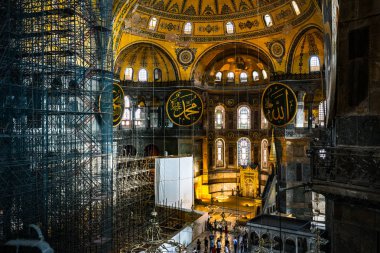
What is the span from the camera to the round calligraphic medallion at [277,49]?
18.6 meters

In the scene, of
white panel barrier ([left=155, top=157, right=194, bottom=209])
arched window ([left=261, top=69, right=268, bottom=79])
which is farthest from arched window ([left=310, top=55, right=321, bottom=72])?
white panel barrier ([left=155, top=157, right=194, bottom=209])

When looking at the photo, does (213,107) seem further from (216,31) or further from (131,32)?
(131,32)

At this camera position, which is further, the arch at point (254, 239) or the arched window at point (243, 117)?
the arched window at point (243, 117)

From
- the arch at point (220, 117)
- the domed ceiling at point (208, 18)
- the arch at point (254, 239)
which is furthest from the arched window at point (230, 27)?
the arch at point (254, 239)

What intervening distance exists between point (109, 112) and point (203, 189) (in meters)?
11.5

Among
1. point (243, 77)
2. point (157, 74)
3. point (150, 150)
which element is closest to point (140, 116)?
point (150, 150)

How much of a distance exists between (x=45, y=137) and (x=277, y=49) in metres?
13.4

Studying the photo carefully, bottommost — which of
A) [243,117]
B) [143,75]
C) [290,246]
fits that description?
[290,246]

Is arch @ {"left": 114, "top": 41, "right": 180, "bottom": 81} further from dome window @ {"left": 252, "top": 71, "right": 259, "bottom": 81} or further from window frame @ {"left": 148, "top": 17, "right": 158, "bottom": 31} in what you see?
dome window @ {"left": 252, "top": 71, "right": 259, "bottom": 81}

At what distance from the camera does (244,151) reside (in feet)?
81.4

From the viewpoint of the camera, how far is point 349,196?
485 cm

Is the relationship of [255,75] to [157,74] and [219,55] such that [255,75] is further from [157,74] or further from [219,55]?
[157,74]

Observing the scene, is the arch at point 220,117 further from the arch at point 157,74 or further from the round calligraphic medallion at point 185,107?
the round calligraphic medallion at point 185,107

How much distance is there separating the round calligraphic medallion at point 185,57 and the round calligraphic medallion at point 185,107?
6191 millimetres
